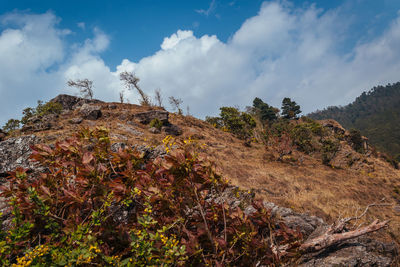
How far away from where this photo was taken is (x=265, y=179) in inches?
323

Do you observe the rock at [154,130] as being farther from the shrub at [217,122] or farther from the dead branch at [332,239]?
the shrub at [217,122]

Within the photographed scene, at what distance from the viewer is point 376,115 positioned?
4247 inches

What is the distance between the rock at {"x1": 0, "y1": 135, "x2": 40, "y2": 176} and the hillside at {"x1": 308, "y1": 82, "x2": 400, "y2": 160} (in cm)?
9278

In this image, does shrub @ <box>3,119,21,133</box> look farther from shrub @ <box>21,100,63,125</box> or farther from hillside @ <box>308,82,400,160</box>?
hillside @ <box>308,82,400,160</box>

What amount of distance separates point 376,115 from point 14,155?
14826 centimetres

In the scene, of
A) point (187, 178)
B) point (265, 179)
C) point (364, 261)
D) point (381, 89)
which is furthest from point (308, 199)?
point (381, 89)

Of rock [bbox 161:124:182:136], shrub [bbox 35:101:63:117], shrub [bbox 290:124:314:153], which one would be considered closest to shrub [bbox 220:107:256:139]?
shrub [bbox 290:124:314:153]

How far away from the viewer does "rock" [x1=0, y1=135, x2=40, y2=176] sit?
4.27 metres

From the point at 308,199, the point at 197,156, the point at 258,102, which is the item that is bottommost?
the point at 308,199

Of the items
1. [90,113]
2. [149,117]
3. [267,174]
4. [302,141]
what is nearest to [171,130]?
[149,117]

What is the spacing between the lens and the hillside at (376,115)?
254ft

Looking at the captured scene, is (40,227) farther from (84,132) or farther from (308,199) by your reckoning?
(308,199)

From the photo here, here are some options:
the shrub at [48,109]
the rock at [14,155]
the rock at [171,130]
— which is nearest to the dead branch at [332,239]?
the rock at [14,155]

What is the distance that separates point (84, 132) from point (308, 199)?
7212 millimetres
